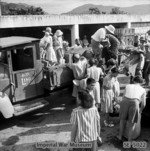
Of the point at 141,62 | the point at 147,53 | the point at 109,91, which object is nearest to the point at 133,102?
the point at 109,91

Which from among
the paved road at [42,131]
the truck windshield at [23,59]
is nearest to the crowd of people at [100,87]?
the paved road at [42,131]

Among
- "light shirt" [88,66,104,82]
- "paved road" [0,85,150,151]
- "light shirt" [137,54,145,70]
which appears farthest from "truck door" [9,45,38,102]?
"light shirt" [137,54,145,70]

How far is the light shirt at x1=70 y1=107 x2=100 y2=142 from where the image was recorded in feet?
9.26

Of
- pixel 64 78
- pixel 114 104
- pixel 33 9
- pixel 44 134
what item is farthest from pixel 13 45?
pixel 33 9

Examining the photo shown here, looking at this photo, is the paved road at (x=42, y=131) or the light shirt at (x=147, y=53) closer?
the paved road at (x=42, y=131)

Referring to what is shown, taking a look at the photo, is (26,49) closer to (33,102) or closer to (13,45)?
(13,45)

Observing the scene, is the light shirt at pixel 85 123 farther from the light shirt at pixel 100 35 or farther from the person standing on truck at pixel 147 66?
the person standing on truck at pixel 147 66

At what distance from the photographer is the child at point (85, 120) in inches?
110

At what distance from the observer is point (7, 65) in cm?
467

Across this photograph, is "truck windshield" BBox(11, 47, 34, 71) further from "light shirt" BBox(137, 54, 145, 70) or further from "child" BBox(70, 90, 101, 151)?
"light shirt" BBox(137, 54, 145, 70)

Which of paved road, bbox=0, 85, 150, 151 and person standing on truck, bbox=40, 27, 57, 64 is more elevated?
person standing on truck, bbox=40, 27, 57, 64

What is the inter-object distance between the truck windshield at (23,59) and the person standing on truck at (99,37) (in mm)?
2265

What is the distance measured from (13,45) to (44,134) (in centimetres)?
229

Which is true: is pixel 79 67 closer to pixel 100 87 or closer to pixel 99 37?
pixel 100 87
